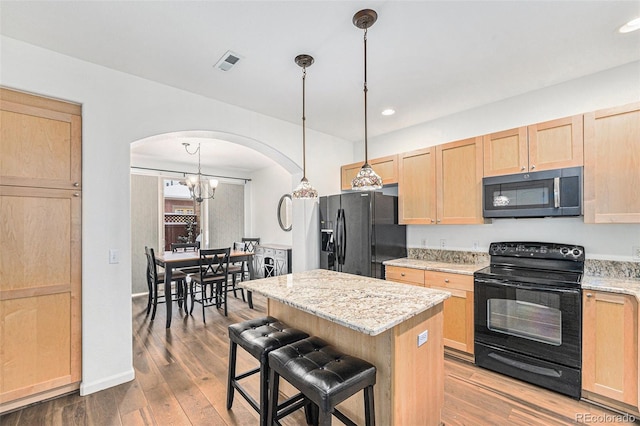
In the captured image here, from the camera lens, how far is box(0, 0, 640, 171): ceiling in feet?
6.11

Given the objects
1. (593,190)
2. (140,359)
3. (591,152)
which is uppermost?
(591,152)

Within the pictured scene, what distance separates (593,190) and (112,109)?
4238 millimetres

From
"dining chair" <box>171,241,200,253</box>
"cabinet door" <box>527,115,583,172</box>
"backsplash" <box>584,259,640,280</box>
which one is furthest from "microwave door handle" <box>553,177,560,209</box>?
"dining chair" <box>171,241,200,253</box>

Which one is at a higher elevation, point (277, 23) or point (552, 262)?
point (277, 23)

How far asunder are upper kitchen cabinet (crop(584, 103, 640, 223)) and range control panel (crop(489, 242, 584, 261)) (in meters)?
0.41

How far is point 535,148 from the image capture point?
2.77 meters

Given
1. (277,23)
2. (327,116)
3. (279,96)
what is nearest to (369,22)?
(277,23)

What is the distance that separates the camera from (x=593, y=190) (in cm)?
245

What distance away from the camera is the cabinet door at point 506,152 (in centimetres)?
284

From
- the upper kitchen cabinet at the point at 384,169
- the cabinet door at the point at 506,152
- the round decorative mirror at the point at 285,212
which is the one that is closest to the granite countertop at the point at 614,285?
the cabinet door at the point at 506,152

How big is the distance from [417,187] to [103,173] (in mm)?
3340

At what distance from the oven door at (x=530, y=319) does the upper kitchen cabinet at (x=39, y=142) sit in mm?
3842

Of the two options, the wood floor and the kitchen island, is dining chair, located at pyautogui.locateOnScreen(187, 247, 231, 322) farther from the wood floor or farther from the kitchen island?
the kitchen island

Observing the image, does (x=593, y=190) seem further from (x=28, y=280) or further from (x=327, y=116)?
(x=28, y=280)
